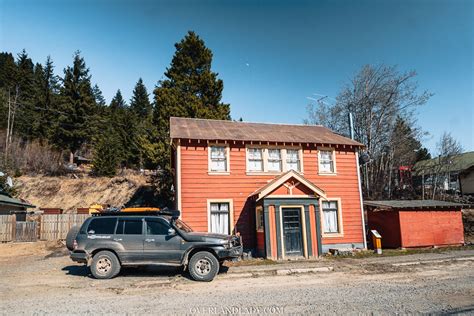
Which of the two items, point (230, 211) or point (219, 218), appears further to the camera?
point (230, 211)

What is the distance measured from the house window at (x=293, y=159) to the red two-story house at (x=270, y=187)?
5 cm

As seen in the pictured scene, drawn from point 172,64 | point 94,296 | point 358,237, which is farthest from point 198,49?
point 94,296

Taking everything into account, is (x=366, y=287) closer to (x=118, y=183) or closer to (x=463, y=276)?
(x=463, y=276)

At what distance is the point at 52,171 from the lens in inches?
1458

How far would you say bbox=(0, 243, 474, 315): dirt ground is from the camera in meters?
6.54

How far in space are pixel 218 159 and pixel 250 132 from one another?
2.93 meters

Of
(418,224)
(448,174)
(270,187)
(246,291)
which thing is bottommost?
(246,291)

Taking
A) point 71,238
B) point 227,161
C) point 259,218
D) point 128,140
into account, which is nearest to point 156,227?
point 71,238

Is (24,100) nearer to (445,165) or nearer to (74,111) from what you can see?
(74,111)

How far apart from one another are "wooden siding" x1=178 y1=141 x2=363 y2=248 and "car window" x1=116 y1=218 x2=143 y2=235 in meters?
4.43

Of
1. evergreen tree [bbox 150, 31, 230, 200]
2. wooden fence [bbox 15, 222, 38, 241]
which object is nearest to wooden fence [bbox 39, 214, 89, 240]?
wooden fence [bbox 15, 222, 38, 241]

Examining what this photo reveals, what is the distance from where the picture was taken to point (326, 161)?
1728 centimetres

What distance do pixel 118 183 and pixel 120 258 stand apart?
26011mm

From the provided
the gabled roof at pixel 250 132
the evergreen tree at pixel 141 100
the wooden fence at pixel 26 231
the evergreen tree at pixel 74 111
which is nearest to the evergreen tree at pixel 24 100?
the evergreen tree at pixel 74 111
